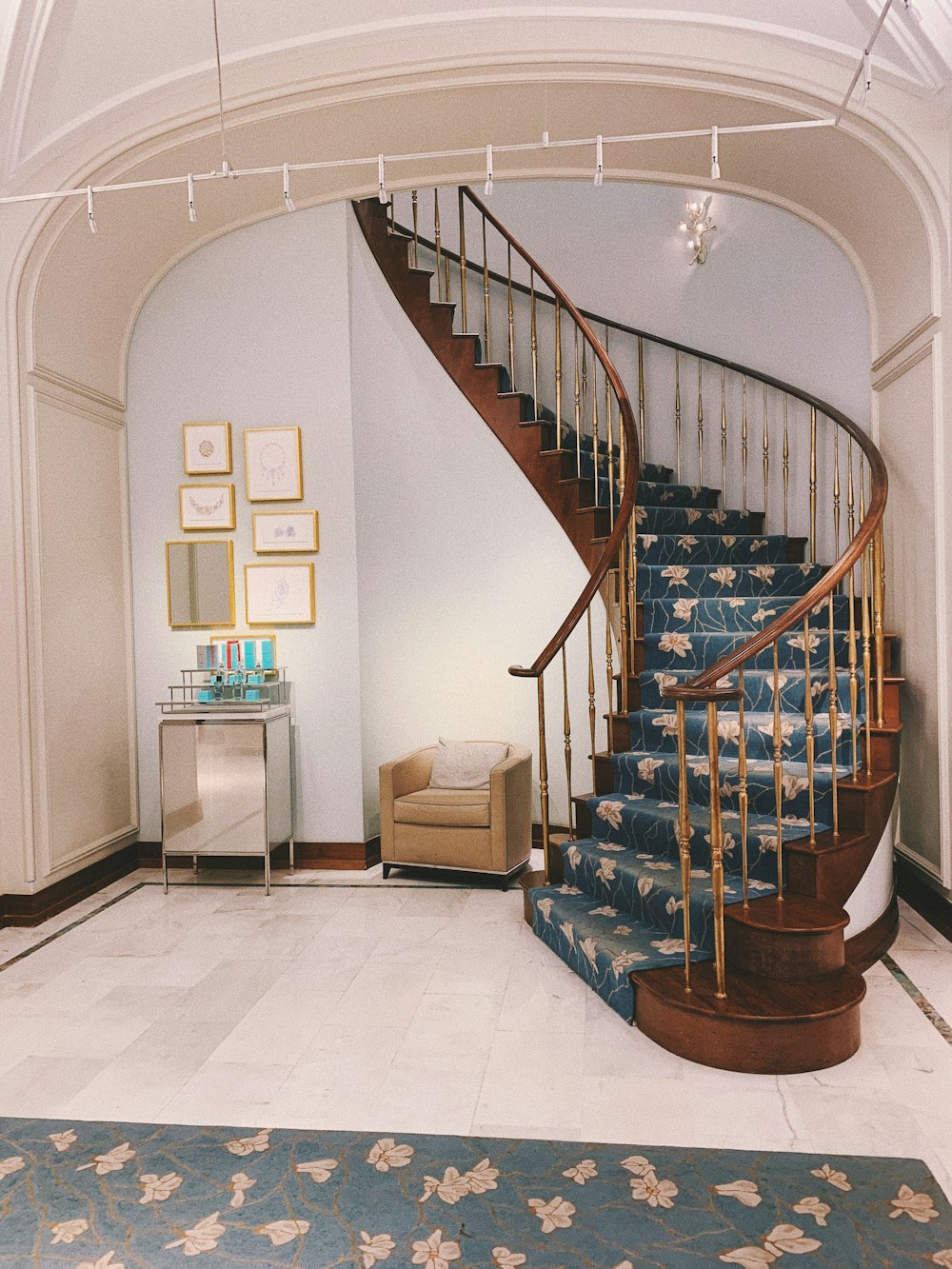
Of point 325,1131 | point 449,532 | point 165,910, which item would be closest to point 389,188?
point 449,532

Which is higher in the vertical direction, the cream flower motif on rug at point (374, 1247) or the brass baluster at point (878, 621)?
the brass baluster at point (878, 621)

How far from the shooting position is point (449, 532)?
5.41 meters

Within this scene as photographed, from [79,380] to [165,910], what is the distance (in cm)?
283

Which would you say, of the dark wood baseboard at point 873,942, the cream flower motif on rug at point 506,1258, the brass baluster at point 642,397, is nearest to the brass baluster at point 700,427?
the brass baluster at point 642,397

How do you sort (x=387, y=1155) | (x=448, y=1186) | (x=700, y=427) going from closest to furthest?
1. (x=448, y=1186)
2. (x=387, y=1155)
3. (x=700, y=427)

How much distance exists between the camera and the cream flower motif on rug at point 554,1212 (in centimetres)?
206

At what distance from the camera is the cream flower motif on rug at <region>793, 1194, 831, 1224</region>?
207 cm

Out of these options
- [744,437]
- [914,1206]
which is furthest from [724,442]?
[914,1206]

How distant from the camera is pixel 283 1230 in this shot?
206 centimetres

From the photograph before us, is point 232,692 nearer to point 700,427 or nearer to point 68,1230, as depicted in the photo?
point 68,1230

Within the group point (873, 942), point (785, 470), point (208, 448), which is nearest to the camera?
point (873, 942)

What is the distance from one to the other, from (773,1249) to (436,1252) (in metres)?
0.75

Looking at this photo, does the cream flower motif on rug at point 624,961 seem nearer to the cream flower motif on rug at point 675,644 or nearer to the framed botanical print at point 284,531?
the cream flower motif on rug at point 675,644

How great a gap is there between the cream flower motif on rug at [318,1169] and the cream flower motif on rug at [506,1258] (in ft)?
1.65
